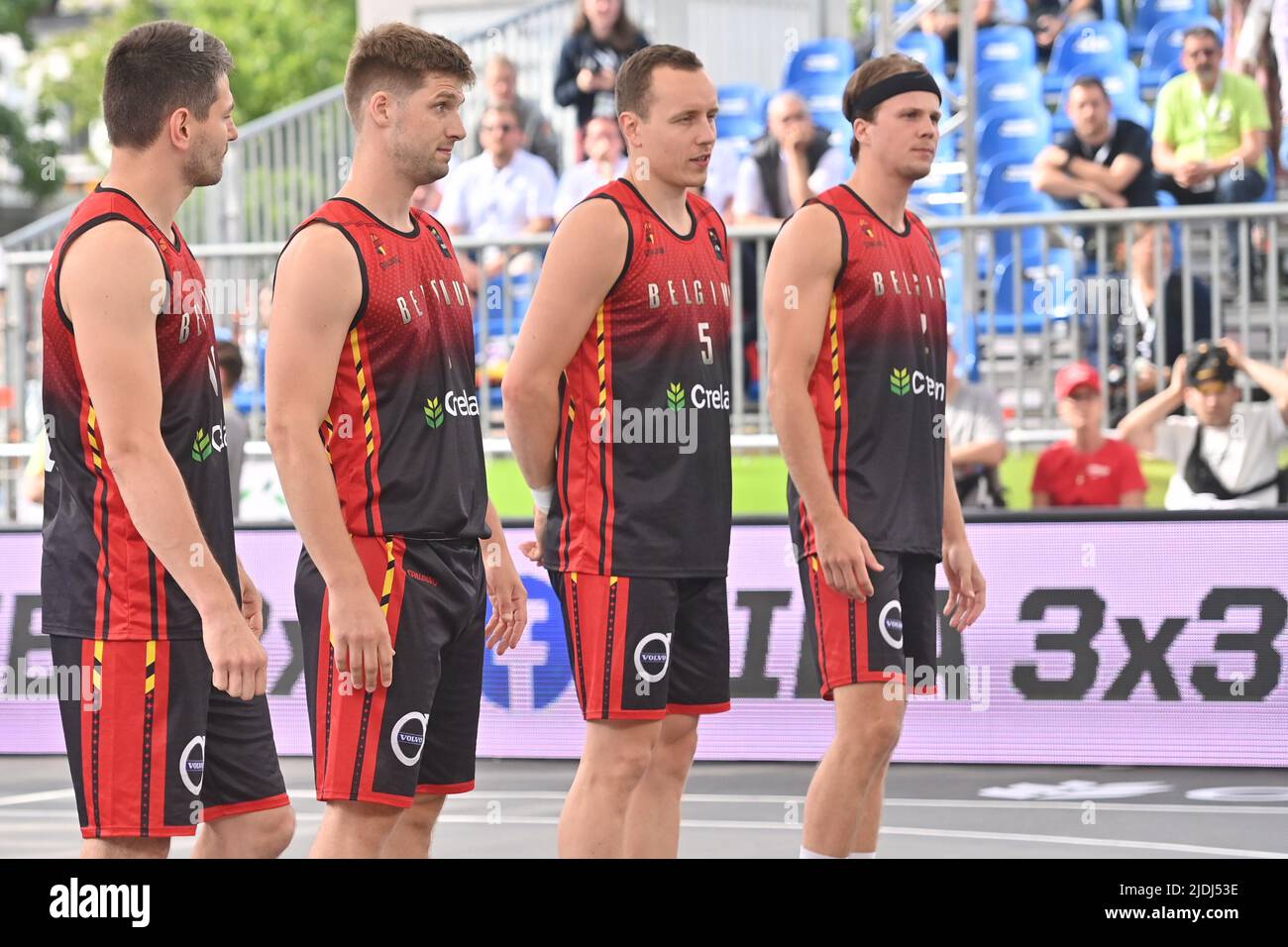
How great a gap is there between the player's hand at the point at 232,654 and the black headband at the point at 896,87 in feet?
9.01

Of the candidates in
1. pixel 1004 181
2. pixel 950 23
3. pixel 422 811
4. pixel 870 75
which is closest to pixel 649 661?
pixel 422 811

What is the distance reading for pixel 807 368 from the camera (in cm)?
579

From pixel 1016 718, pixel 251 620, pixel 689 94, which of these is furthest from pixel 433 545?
pixel 1016 718

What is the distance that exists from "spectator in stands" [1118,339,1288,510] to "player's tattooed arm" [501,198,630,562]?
19.9 feet

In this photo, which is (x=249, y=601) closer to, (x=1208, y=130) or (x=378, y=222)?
(x=378, y=222)

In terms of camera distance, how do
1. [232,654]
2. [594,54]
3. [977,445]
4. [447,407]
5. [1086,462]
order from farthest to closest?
[594,54]
[977,445]
[1086,462]
[447,407]
[232,654]

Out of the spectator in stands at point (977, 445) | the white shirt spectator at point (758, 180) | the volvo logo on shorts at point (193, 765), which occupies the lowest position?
the volvo logo on shorts at point (193, 765)

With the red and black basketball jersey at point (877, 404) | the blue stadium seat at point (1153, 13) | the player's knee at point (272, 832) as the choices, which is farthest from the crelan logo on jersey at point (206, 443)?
the blue stadium seat at point (1153, 13)

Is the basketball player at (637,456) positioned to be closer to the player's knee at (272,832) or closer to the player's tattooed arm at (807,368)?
the player's tattooed arm at (807,368)

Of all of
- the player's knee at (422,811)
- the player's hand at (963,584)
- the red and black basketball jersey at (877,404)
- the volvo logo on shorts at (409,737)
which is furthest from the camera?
the player's hand at (963,584)

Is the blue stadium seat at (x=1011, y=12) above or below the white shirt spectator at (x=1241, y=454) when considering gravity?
above

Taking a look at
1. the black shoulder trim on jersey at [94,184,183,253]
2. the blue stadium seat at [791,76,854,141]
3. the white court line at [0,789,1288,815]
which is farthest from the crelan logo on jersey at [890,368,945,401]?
the blue stadium seat at [791,76,854,141]

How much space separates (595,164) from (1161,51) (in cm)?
497

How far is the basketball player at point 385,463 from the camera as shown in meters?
4.59
